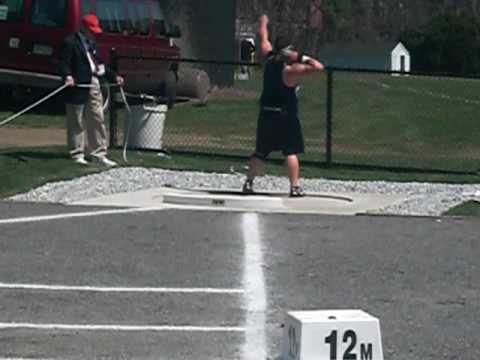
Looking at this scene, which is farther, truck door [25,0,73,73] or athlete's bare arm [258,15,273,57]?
truck door [25,0,73,73]

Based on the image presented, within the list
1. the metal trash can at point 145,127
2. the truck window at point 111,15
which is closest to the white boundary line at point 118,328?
the metal trash can at point 145,127

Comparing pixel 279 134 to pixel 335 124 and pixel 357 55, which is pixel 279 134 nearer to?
pixel 335 124

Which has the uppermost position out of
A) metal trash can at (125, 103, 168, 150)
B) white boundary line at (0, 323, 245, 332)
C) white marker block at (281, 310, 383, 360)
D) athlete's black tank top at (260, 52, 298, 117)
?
athlete's black tank top at (260, 52, 298, 117)

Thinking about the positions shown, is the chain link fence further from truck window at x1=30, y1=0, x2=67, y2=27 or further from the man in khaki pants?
the man in khaki pants

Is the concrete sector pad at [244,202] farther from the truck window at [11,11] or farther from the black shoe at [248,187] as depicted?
the truck window at [11,11]

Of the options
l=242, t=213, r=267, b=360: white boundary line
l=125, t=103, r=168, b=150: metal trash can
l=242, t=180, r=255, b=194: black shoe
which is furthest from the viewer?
l=125, t=103, r=168, b=150: metal trash can

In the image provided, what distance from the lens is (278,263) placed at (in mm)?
11422

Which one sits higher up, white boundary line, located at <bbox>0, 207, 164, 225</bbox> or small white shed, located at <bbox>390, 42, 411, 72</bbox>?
white boundary line, located at <bbox>0, 207, 164, 225</bbox>

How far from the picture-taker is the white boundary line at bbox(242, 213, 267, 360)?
27.4ft

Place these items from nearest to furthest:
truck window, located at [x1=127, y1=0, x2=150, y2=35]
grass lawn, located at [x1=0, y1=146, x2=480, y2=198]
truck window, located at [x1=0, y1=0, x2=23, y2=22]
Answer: grass lawn, located at [x1=0, y1=146, x2=480, y2=198] < truck window, located at [x1=0, y1=0, x2=23, y2=22] < truck window, located at [x1=127, y1=0, x2=150, y2=35]

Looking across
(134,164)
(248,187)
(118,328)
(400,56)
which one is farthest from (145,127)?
(400,56)

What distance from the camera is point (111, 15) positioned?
84.0 ft

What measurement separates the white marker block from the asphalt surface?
4.84ft

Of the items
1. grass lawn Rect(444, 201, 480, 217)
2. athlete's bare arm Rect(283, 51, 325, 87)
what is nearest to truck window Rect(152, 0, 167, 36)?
athlete's bare arm Rect(283, 51, 325, 87)
